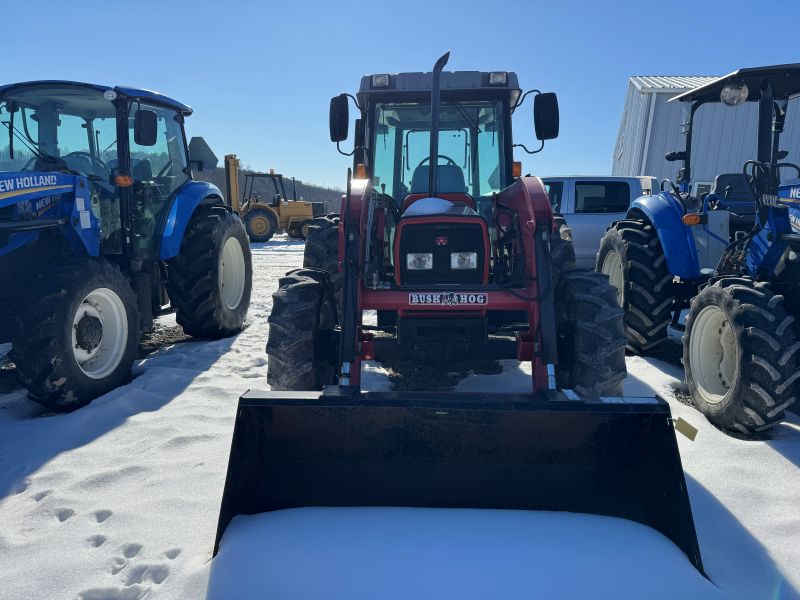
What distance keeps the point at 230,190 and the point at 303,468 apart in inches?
589

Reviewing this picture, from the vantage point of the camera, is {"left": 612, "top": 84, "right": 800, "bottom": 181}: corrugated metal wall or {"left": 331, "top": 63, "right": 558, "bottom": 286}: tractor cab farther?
{"left": 612, "top": 84, "right": 800, "bottom": 181}: corrugated metal wall

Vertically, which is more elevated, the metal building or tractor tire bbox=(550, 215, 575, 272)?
the metal building

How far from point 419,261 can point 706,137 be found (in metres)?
14.3

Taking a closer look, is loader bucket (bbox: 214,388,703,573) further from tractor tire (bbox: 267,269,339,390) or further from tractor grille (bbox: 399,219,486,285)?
tractor grille (bbox: 399,219,486,285)

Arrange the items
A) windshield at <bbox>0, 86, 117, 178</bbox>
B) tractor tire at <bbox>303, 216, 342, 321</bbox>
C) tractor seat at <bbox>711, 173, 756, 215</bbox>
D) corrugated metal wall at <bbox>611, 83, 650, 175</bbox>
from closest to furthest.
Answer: windshield at <bbox>0, 86, 117, 178</bbox> → tractor tire at <bbox>303, 216, 342, 321</bbox> → tractor seat at <bbox>711, 173, 756, 215</bbox> → corrugated metal wall at <bbox>611, 83, 650, 175</bbox>

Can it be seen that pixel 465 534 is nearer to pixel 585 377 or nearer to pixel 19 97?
pixel 585 377

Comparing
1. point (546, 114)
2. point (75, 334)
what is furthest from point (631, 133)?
point (75, 334)

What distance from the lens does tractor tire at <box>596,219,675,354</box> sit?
16.0 ft

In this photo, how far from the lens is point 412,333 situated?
11.2ft

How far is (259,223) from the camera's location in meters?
20.4

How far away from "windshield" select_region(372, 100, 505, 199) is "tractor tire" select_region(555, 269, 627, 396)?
56.3 inches

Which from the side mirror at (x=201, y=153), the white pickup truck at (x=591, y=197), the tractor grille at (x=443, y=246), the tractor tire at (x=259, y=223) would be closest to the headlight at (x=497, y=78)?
the tractor grille at (x=443, y=246)

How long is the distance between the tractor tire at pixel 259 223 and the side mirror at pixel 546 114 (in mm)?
17525

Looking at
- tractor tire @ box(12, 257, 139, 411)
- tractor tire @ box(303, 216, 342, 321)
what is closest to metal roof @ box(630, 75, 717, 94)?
tractor tire @ box(303, 216, 342, 321)
